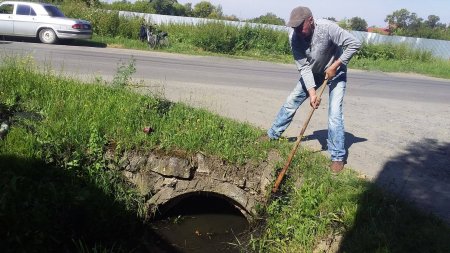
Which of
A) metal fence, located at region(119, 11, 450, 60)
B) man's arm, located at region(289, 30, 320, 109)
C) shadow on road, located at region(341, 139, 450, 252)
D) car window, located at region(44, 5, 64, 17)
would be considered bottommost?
shadow on road, located at region(341, 139, 450, 252)

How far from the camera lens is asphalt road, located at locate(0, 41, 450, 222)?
578 centimetres

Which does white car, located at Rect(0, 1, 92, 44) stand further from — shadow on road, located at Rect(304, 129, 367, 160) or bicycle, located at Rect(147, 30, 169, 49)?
shadow on road, located at Rect(304, 129, 367, 160)

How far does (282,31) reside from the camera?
24.4m

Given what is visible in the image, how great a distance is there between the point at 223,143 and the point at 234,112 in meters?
2.26

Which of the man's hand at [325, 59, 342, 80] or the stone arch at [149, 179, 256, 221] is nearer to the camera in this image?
the man's hand at [325, 59, 342, 80]

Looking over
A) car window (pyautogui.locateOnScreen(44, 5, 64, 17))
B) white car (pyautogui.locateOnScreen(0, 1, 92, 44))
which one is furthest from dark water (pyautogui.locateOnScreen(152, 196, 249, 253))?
car window (pyautogui.locateOnScreen(44, 5, 64, 17))

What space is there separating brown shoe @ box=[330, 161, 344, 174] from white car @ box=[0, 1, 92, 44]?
15.0 m

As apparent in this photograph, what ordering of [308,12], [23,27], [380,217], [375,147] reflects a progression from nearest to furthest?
[380,217] < [308,12] < [375,147] < [23,27]

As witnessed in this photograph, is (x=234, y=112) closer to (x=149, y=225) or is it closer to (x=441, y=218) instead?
(x=149, y=225)

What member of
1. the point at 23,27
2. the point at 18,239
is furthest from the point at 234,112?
the point at 23,27

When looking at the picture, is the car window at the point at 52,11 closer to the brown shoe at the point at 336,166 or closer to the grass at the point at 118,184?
the grass at the point at 118,184

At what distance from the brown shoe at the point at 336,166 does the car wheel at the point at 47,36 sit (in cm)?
1521

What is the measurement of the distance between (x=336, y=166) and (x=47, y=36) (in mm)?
15413

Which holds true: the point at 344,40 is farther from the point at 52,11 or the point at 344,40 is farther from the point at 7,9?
the point at 7,9
